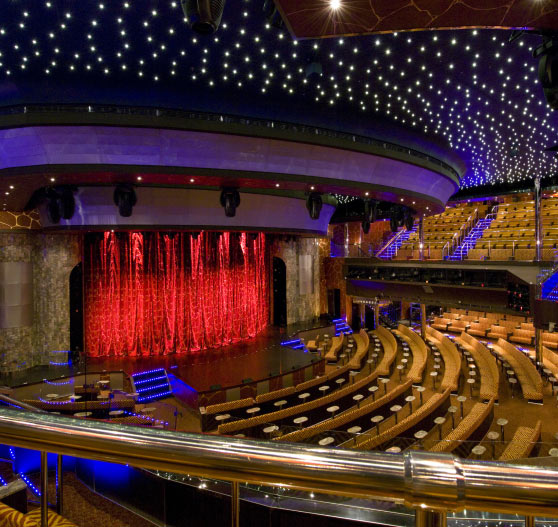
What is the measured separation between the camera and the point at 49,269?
1344cm

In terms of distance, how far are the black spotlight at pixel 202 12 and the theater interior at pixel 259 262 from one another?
0.06 ft

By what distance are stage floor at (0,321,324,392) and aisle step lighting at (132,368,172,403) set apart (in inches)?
11.1

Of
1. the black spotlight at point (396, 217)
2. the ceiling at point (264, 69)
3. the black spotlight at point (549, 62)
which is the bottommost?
the black spotlight at point (396, 217)

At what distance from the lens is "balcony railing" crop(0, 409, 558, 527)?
2.08 ft

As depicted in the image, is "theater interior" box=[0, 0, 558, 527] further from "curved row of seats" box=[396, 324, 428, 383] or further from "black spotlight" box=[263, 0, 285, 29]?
"curved row of seats" box=[396, 324, 428, 383]

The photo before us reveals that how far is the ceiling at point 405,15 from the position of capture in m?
3.25

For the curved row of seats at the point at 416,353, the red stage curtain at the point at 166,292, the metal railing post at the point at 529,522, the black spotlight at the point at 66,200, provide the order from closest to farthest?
the metal railing post at the point at 529,522 → the black spotlight at the point at 66,200 → the curved row of seats at the point at 416,353 → the red stage curtain at the point at 166,292

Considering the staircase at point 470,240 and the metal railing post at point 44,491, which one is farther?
the staircase at point 470,240

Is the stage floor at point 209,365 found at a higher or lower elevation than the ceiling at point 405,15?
lower

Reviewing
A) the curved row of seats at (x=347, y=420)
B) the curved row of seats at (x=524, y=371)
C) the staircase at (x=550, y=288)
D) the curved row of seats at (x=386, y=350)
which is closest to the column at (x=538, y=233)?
the staircase at (x=550, y=288)

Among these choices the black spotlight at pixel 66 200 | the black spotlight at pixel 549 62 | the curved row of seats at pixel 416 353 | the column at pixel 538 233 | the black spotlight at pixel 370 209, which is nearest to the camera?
the black spotlight at pixel 549 62

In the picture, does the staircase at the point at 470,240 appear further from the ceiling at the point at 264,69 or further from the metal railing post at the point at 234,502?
the metal railing post at the point at 234,502

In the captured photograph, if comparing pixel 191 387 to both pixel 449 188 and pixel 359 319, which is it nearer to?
pixel 449 188

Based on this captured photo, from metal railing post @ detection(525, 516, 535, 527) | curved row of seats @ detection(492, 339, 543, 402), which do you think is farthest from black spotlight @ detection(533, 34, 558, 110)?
curved row of seats @ detection(492, 339, 543, 402)
